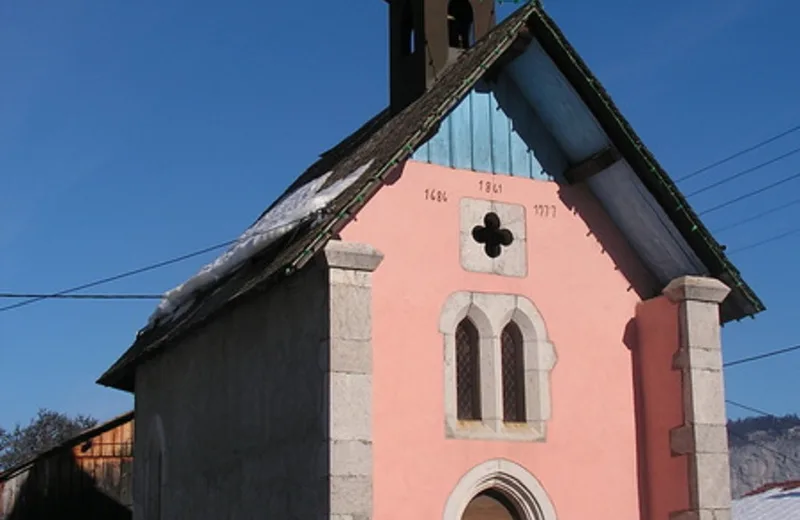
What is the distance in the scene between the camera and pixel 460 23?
62.8 feet

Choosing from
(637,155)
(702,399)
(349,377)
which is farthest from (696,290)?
(349,377)

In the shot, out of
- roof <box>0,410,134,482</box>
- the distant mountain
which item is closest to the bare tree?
roof <box>0,410,134,482</box>

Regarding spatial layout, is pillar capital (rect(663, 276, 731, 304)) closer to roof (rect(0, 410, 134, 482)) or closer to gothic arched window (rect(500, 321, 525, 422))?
gothic arched window (rect(500, 321, 525, 422))

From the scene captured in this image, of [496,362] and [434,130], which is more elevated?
[434,130]

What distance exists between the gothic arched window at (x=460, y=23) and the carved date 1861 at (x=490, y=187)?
392 centimetres

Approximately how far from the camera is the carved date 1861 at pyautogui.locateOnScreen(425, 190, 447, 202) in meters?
15.1

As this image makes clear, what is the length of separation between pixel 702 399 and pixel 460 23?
22.5 ft

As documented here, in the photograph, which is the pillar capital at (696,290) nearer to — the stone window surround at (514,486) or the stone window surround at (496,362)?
the stone window surround at (496,362)

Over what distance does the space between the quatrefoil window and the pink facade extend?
0.88 feet

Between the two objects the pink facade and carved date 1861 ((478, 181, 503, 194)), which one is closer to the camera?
the pink facade

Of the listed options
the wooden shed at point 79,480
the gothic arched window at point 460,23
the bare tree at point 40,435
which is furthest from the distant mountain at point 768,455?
the gothic arched window at point 460,23

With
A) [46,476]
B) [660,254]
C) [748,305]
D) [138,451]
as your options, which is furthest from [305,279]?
[46,476]

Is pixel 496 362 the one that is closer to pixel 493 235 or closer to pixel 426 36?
pixel 493 235

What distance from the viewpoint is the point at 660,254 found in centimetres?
1619
